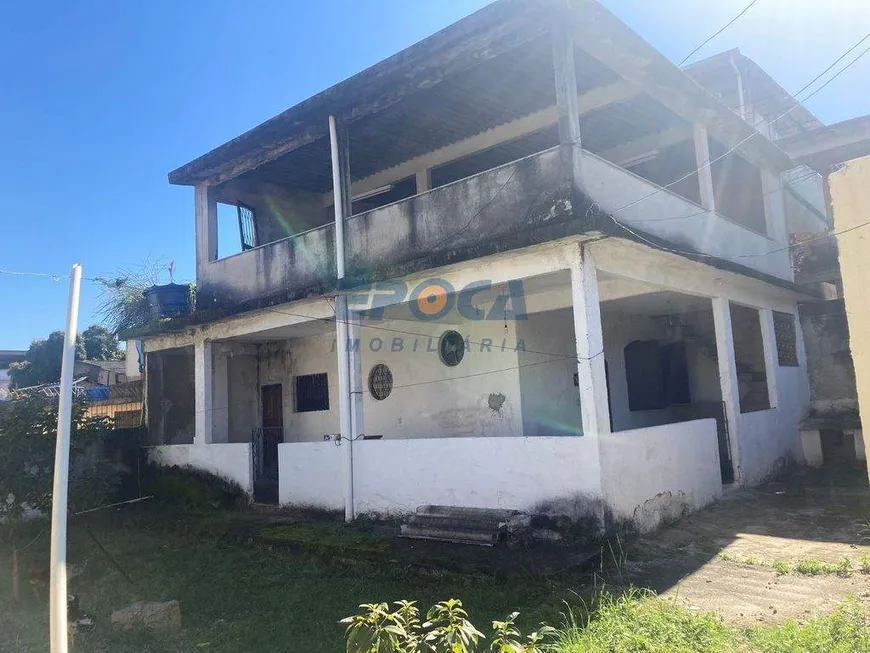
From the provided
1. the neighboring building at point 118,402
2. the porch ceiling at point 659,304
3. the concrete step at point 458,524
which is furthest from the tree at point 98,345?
the concrete step at point 458,524

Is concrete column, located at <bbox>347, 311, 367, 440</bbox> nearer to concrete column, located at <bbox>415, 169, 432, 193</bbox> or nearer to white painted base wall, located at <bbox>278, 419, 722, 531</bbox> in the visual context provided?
white painted base wall, located at <bbox>278, 419, 722, 531</bbox>

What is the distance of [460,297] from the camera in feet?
33.6

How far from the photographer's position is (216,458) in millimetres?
10719

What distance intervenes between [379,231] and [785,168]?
28.9 ft

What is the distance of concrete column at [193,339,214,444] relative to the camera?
11031 mm

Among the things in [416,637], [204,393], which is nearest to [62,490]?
[416,637]

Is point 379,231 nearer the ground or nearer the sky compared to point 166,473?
nearer the sky

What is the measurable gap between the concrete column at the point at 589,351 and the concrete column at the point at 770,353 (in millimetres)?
5760

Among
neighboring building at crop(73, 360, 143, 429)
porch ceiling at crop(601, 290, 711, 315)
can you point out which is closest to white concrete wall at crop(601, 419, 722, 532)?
porch ceiling at crop(601, 290, 711, 315)

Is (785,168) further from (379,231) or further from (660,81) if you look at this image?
(379,231)

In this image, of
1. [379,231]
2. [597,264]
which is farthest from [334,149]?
[597,264]

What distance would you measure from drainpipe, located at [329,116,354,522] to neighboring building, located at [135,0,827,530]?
31 mm

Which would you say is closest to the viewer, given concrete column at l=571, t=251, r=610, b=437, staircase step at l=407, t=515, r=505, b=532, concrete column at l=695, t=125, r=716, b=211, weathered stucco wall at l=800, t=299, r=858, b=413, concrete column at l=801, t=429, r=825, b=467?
concrete column at l=571, t=251, r=610, b=437

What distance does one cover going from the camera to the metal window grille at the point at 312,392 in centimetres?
1303
